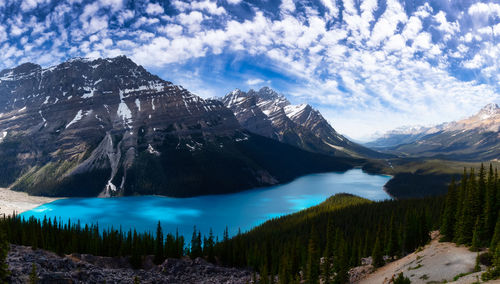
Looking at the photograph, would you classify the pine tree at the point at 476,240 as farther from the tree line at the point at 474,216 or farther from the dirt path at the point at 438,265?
the dirt path at the point at 438,265

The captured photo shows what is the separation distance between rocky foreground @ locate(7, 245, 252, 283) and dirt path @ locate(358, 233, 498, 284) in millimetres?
35989

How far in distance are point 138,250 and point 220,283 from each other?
21524mm

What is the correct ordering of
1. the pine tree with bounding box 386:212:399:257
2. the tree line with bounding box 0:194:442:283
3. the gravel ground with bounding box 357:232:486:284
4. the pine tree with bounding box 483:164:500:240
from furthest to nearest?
the pine tree with bounding box 386:212:399:257 < the tree line with bounding box 0:194:442:283 < the pine tree with bounding box 483:164:500:240 < the gravel ground with bounding box 357:232:486:284

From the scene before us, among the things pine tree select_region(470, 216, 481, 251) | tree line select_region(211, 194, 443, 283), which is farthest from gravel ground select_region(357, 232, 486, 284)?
tree line select_region(211, 194, 443, 283)

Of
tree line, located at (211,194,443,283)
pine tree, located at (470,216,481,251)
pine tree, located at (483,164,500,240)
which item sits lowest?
tree line, located at (211,194,443,283)

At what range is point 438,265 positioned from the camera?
43.2 metres

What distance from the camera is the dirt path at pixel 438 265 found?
39656 millimetres

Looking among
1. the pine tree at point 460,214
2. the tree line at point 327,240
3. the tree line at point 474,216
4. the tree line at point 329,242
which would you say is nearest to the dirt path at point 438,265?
the pine tree at point 460,214

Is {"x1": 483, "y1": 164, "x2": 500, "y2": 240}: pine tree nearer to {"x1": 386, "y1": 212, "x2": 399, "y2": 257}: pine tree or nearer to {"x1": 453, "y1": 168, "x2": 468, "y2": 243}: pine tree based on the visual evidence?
{"x1": 453, "y1": 168, "x2": 468, "y2": 243}: pine tree

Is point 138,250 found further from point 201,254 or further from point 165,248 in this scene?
point 201,254

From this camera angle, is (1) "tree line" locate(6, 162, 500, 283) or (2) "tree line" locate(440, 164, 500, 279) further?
(1) "tree line" locate(6, 162, 500, 283)

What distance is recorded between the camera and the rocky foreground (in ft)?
146

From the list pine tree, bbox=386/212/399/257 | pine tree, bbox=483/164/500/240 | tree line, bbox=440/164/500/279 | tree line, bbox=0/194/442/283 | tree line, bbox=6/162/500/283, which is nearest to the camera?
tree line, bbox=440/164/500/279

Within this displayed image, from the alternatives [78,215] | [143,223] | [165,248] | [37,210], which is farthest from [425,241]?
[37,210]
